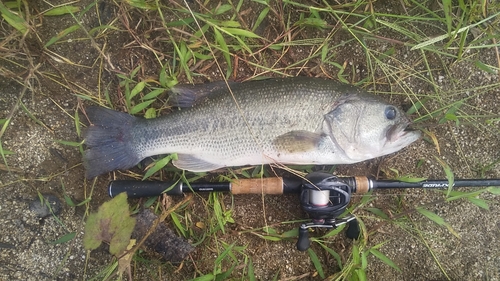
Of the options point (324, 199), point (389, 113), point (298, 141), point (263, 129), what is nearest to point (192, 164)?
point (263, 129)

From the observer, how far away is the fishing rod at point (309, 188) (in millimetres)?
2830

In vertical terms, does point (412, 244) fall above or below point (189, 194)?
below

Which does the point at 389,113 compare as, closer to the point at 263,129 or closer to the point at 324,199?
the point at 324,199

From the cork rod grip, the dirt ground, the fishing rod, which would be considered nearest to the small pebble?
the dirt ground

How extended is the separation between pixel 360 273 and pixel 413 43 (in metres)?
1.89

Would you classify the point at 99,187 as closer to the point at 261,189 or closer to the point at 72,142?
the point at 72,142

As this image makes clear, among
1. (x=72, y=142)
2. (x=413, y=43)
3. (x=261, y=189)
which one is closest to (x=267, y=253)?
(x=261, y=189)

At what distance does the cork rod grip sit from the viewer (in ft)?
9.68

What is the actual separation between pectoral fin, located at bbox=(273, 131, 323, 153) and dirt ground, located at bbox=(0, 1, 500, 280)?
19.6 inches

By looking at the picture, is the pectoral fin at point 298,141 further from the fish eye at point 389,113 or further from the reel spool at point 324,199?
the fish eye at point 389,113

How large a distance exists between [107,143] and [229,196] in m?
1.03

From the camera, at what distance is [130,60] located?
10.2ft

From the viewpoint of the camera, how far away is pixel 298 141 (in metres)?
2.83

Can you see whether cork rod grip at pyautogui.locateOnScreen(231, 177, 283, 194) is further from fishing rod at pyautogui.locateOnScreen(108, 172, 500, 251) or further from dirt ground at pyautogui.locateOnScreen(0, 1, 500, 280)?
dirt ground at pyautogui.locateOnScreen(0, 1, 500, 280)
